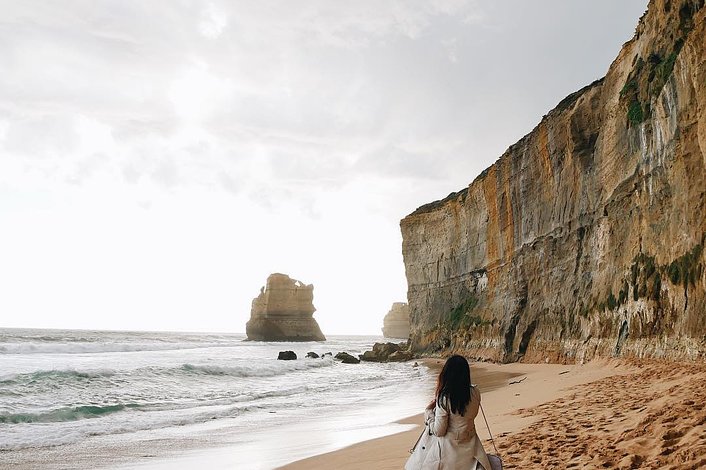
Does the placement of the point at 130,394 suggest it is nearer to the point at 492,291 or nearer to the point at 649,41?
the point at 649,41

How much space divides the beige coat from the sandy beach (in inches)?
73.5

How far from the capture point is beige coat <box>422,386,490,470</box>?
144 inches

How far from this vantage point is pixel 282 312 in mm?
90000

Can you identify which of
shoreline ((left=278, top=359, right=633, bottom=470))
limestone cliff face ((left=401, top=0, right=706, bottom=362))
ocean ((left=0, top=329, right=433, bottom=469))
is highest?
limestone cliff face ((left=401, top=0, right=706, bottom=362))

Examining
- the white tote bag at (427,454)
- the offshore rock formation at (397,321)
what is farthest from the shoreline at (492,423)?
the offshore rock formation at (397,321)

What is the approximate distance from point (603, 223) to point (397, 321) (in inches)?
5424

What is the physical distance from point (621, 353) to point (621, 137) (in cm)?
741

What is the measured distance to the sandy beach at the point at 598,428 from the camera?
4848mm

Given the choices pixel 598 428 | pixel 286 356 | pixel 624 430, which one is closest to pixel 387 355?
pixel 286 356

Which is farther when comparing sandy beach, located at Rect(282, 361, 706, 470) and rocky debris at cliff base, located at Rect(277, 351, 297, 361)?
rocky debris at cliff base, located at Rect(277, 351, 297, 361)

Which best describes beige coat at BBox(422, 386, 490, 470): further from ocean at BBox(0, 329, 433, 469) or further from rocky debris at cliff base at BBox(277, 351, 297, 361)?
rocky debris at cliff base at BBox(277, 351, 297, 361)

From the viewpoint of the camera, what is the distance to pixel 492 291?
31688mm

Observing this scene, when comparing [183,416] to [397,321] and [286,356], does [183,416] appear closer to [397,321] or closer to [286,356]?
[286,356]

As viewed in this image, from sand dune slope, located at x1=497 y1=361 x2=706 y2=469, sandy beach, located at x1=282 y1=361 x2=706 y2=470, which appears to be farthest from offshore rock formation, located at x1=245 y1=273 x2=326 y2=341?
sand dune slope, located at x1=497 y1=361 x2=706 y2=469
